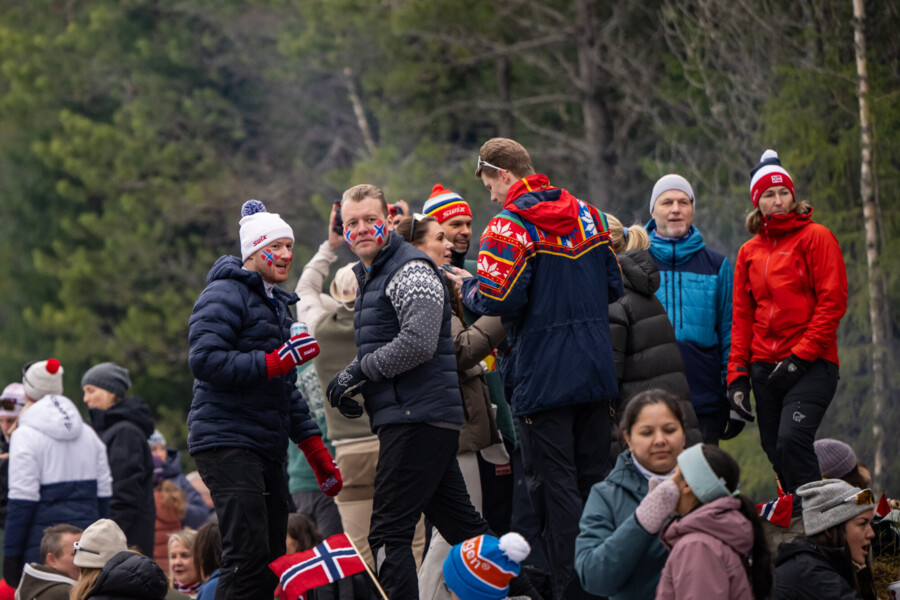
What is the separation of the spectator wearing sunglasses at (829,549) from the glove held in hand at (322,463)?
205 cm

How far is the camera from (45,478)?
777cm

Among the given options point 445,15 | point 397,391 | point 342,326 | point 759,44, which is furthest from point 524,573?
point 445,15

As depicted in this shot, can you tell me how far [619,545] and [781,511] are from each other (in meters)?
1.83

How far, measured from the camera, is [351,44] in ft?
61.9

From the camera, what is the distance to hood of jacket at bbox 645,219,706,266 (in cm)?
638

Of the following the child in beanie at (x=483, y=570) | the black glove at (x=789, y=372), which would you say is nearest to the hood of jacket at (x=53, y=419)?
the child in beanie at (x=483, y=570)

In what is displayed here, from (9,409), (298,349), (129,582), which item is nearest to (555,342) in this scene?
(298,349)

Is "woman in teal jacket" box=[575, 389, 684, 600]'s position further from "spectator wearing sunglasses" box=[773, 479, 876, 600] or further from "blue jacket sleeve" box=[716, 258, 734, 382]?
"blue jacket sleeve" box=[716, 258, 734, 382]

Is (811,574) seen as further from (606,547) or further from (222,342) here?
(222,342)

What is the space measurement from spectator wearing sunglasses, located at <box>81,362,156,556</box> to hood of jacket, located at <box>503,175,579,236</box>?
4.12 metres

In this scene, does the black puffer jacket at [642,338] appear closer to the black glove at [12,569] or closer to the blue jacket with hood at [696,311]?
the blue jacket with hood at [696,311]

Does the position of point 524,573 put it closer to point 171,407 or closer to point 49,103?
point 171,407

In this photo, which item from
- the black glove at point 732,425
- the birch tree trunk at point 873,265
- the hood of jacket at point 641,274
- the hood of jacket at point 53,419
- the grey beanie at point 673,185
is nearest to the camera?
the hood of jacket at point 641,274

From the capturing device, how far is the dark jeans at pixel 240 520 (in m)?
5.00
